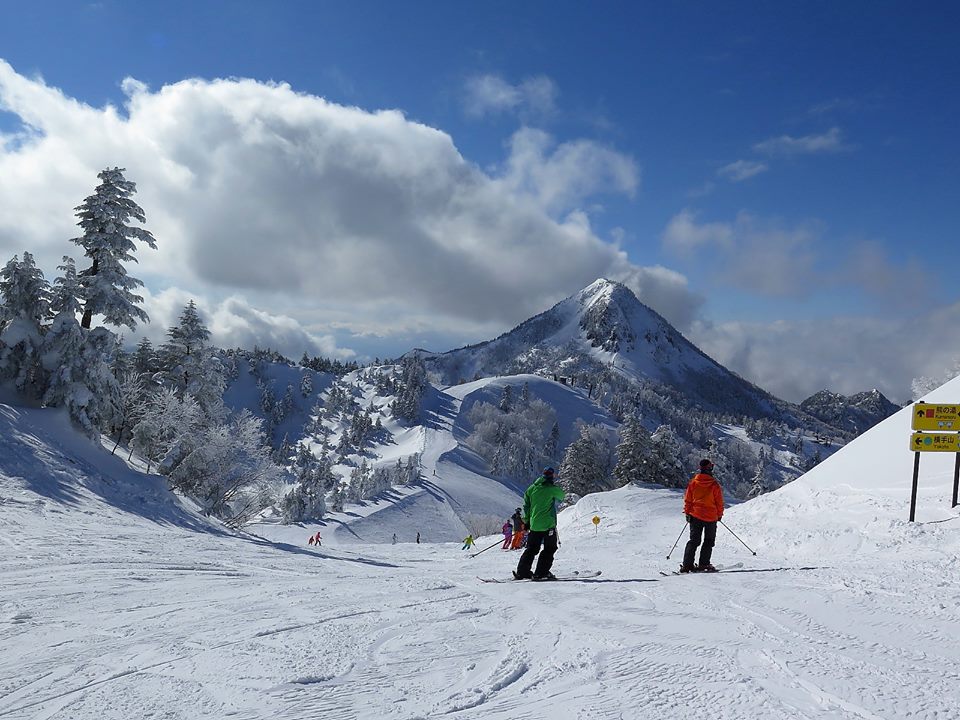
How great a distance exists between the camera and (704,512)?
10.4 m

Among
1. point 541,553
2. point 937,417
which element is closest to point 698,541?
point 541,553

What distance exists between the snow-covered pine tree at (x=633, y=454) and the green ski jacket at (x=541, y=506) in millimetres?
45328

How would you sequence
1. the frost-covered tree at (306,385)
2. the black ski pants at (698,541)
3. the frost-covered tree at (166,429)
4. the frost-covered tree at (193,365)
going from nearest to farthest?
the black ski pants at (698,541) → the frost-covered tree at (166,429) → the frost-covered tree at (193,365) → the frost-covered tree at (306,385)

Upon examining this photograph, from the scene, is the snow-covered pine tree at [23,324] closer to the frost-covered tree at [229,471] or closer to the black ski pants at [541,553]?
the frost-covered tree at [229,471]

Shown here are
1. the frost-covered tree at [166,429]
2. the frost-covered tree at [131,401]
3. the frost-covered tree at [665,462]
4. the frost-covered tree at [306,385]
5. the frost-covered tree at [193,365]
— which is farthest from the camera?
the frost-covered tree at [306,385]

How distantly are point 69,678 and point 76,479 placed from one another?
16.6m

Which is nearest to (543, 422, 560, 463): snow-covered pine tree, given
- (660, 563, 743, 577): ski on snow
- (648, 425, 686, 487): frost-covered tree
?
(648, 425, 686, 487): frost-covered tree

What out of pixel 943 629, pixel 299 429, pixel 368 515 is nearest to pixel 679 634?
pixel 943 629

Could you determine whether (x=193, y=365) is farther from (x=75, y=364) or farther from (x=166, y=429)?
(x=75, y=364)

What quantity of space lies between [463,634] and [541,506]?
4.12 meters

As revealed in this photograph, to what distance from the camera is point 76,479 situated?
17.9 meters

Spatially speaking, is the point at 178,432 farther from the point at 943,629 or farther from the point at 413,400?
the point at 413,400

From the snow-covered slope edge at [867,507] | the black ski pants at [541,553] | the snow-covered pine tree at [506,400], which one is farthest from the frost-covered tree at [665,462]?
the snow-covered pine tree at [506,400]

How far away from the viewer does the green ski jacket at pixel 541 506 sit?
966 cm
